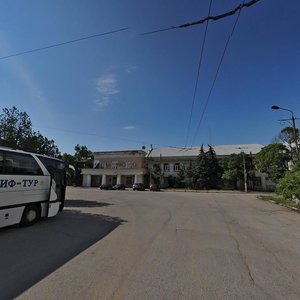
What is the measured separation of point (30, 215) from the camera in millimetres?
9172

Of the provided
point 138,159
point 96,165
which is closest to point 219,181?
point 138,159

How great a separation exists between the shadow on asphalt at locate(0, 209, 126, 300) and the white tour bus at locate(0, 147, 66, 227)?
49 centimetres

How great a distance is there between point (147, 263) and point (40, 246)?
307cm

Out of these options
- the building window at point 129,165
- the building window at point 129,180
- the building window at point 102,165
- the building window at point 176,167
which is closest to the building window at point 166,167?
the building window at point 176,167

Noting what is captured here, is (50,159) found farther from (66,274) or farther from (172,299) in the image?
(172,299)

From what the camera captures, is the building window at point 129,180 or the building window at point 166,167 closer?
the building window at point 129,180

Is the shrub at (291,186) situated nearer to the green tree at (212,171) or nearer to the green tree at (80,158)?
the green tree at (212,171)

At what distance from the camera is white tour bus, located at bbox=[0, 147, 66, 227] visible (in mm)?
8141

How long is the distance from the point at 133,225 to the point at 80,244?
317 centimetres

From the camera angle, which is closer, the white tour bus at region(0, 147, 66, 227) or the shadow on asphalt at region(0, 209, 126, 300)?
the shadow on asphalt at region(0, 209, 126, 300)

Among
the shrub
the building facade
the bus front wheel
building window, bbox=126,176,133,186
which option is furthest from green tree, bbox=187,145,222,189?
the bus front wheel

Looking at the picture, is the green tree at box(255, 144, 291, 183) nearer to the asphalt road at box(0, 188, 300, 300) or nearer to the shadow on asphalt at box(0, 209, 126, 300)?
the asphalt road at box(0, 188, 300, 300)

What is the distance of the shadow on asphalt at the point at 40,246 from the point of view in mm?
4319

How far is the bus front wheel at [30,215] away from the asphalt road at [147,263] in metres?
0.40
